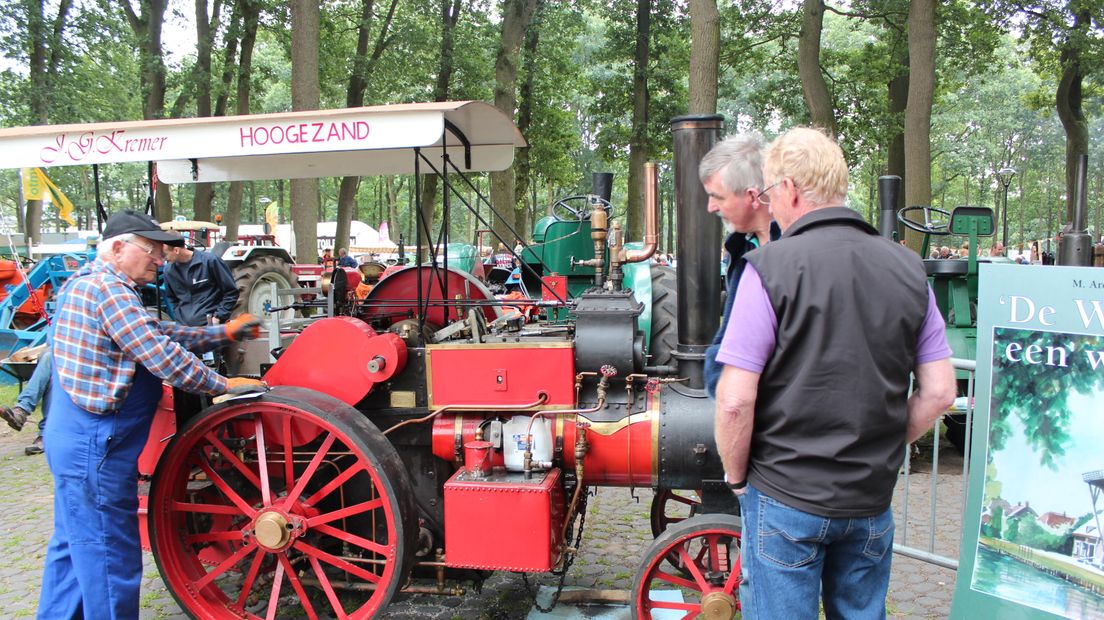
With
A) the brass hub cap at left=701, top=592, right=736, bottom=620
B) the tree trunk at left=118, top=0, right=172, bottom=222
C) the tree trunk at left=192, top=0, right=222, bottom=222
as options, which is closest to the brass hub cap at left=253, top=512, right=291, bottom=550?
the brass hub cap at left=701, top=592, right=736, bottom=620

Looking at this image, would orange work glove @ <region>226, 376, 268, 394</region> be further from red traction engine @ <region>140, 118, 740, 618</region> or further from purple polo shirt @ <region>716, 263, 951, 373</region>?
purple polo shirt @ <region>716, 263, 951, 373</region>

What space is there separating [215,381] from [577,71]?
766 inches

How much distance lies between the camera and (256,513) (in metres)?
3.10

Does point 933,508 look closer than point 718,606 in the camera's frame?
No

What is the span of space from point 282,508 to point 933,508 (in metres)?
2.69

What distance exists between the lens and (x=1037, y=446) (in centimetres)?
256

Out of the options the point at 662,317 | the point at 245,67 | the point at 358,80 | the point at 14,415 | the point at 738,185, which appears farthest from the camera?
the point at 358,80

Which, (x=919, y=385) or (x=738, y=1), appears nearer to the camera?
(x=919, y=385)

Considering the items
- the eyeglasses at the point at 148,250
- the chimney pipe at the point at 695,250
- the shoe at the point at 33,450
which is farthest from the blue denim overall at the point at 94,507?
the shoe at the point at 33,450

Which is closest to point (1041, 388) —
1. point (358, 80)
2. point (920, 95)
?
point (920, 95)

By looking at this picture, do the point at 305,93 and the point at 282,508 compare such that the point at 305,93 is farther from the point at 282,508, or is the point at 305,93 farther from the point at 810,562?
the point at 810,562

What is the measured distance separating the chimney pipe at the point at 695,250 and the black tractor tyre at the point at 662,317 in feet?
1.89

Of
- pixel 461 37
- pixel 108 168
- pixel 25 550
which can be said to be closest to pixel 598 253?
pixel 25 550

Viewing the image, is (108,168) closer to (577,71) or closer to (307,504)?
(577,71)
